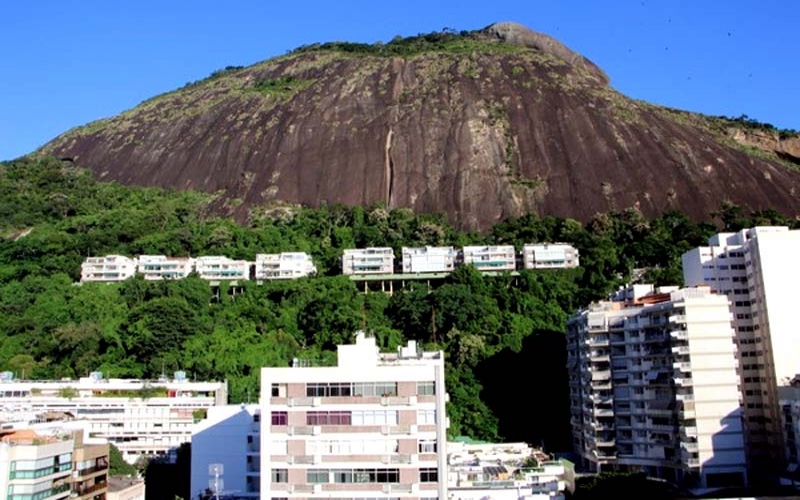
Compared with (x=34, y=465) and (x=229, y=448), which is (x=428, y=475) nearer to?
(x=34, y=465)

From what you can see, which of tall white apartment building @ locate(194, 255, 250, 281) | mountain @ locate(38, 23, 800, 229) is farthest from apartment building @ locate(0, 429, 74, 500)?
mountain @ locate(38, 23, 800, 229)

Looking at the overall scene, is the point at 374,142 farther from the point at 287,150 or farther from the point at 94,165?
the point at 94,165

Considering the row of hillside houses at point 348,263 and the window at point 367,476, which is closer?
the window at point 367,476

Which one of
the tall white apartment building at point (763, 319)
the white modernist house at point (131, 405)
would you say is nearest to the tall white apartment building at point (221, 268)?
the white modernist house at point (131, 405)

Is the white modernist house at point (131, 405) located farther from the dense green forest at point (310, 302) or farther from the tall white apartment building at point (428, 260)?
the tall white apartment building at point (428, 260)

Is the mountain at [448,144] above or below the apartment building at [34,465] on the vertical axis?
above

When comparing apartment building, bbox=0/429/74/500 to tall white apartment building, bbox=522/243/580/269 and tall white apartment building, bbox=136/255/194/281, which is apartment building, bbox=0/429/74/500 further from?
tall white apartment building, bbox=522/243/580/269

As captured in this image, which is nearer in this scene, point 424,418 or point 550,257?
point 424,418

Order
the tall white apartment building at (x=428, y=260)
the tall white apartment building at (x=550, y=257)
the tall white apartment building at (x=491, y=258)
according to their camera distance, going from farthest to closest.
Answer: the tall white apartment building at (x=428, y=260) < the tall white apartment building at (x=491, y=258) < the tall white apartment building at (x=550, y=257)

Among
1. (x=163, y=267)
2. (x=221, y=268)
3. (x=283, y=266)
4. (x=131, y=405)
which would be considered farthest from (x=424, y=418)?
(x=163, y=267)
